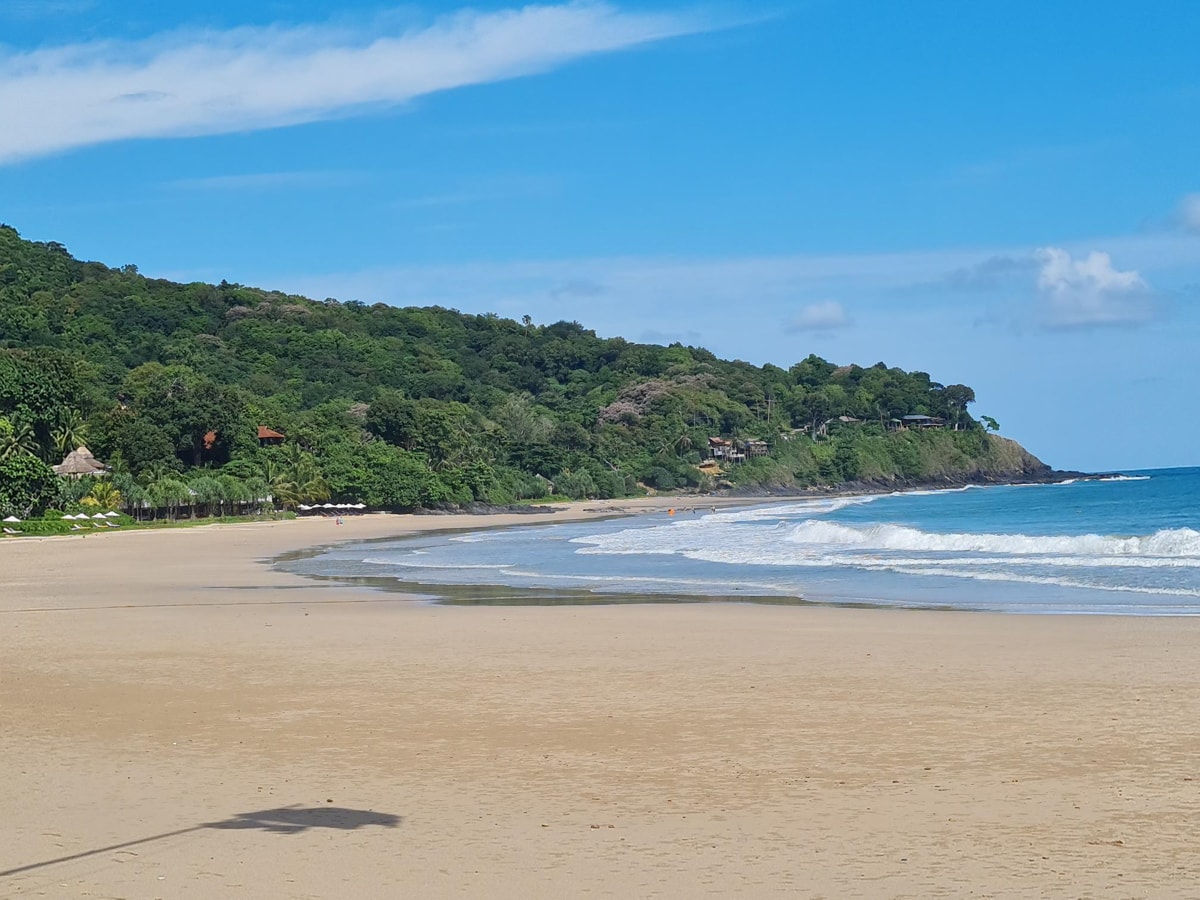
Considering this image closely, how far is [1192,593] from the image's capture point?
21922mm

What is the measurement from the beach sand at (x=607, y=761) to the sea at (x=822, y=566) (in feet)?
16.8

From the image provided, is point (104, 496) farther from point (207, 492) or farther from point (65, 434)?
point (65, 434)

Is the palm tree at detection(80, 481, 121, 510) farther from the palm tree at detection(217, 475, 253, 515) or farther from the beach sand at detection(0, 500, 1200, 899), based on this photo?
the beach sand at detection(0, 500, 1200, 899)

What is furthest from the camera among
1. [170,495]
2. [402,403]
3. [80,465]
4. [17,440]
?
[402,403]

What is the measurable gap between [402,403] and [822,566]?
7848 cm

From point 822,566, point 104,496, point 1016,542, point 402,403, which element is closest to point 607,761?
point 822,566

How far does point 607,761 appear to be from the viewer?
29.7 feet

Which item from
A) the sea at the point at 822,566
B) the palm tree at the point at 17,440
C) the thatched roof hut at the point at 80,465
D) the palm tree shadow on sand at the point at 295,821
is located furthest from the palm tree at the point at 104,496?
the palm tree shadow on sand at the point at 295,821

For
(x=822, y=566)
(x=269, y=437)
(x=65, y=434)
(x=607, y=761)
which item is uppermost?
(x=269, y=437)

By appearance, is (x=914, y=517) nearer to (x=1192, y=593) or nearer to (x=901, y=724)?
(x=1192, y=593)

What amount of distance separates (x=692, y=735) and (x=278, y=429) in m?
92.4

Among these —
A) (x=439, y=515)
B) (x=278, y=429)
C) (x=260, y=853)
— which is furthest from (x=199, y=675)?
(x=278, y=429)

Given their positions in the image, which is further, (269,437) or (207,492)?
(269,437)

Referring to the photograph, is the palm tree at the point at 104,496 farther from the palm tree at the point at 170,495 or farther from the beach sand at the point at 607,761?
the beach sand at the point at 607,761
